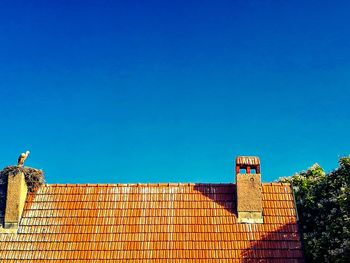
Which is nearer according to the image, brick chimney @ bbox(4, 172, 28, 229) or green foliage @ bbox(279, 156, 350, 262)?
green foliage @ bbox(279, 156, 350, 262)

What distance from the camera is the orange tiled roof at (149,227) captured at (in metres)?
19.2

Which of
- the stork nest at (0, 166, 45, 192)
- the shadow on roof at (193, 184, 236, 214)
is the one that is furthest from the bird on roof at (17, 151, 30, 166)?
the shadow on roof at (193, 184, 236, 214)

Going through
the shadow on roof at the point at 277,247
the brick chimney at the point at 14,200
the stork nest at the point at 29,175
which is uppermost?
the stork nest at the point at 29,175

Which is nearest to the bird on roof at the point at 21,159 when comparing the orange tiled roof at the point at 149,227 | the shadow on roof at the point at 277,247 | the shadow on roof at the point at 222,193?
the orange tiled roof at the point at 149,227

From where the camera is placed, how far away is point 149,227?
2012 centimetres

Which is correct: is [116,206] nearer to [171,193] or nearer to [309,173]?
[171,193]

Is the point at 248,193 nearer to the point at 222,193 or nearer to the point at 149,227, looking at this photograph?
the point at 222,193

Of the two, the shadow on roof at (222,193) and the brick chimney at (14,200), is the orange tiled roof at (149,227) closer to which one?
the shadow on roof at (222,193)

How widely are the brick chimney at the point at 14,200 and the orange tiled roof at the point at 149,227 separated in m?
0.32

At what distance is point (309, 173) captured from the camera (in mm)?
27344

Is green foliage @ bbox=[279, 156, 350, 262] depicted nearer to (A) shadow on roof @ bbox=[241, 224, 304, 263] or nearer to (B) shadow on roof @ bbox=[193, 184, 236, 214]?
(A) shadow on roof @ bbox=[241, 224, 304, 263]

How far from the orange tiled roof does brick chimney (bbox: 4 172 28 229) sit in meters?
0.32

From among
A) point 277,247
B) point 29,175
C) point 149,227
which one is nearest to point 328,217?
point 277,247

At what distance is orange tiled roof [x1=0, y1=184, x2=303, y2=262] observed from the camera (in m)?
19.2
